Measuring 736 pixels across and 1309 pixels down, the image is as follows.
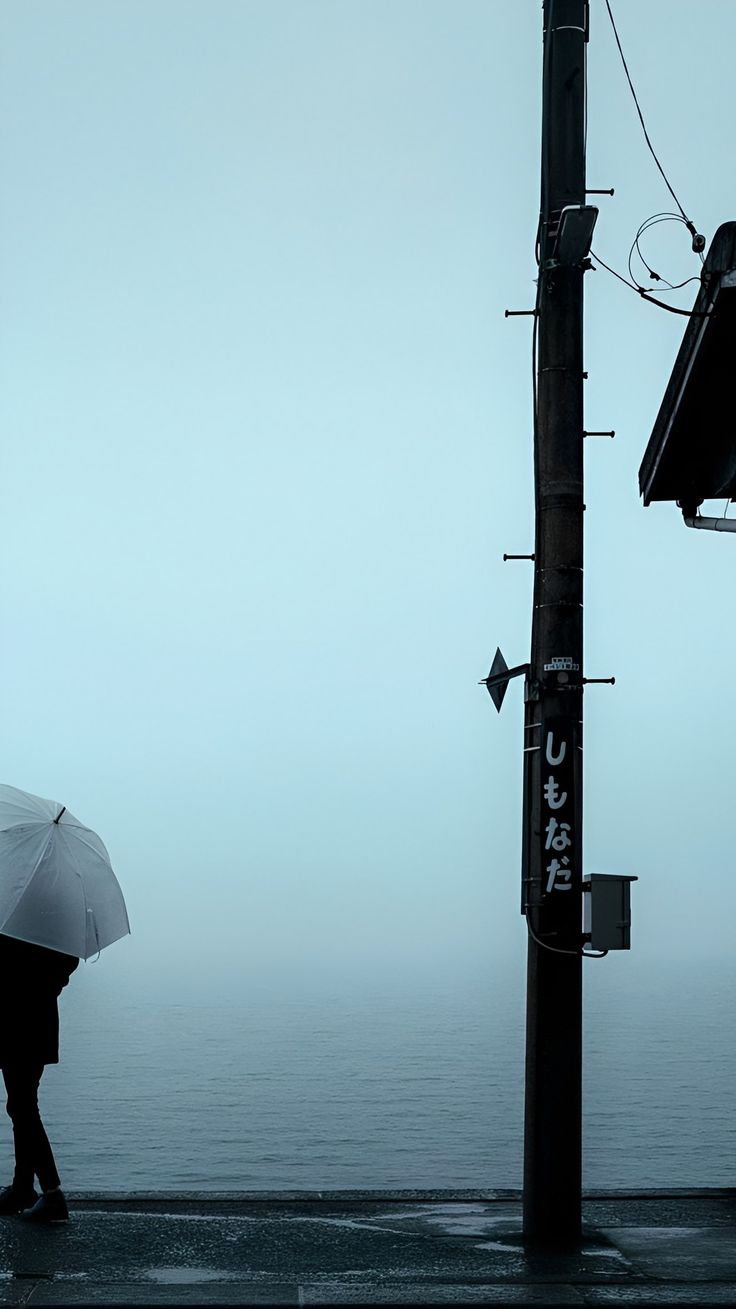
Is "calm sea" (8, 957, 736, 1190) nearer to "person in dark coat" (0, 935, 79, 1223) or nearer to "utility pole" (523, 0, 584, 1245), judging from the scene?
"person in dark coat" (0, 935, 79, 1223)

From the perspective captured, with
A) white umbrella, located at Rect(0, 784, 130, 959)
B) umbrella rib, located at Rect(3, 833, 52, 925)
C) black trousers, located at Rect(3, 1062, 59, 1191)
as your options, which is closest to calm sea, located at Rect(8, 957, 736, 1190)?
black trousers, located at Rect(3, 1062, 59, 1191)

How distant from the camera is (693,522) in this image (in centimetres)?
896

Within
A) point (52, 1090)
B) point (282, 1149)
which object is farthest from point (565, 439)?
point (52, 1090)

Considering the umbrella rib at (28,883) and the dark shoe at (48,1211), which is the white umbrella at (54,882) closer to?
the umbrella rib at (28,883)

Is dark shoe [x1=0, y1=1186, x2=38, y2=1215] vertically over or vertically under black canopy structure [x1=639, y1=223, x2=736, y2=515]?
under

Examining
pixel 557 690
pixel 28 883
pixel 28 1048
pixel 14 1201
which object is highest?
pixel 557 690

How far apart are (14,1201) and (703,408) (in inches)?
228

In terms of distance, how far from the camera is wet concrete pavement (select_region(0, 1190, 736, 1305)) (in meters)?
6.14

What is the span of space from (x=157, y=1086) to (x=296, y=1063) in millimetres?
10412

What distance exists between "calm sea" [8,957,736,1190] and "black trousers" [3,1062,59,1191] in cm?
1658

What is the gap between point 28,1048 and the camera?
7457mm

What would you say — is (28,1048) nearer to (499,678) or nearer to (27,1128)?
(27,1128)

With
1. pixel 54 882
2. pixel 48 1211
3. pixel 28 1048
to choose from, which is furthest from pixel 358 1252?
pixel 54 882

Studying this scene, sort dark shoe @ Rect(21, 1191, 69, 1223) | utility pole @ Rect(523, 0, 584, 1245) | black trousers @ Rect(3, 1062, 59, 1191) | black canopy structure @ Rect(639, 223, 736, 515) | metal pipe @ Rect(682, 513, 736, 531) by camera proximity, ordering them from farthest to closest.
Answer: metal pipe @ Rect(682, 513, 736, 531) → utility pole @ Rect(523, 0, 584, 1245) → dark shoe @ Rect(21, 1191, 69, 1223) → black trousers @ Rect(3, 1062, 59, 1191) → black canopy structure @ Rect(639, 223, 736, 515)
